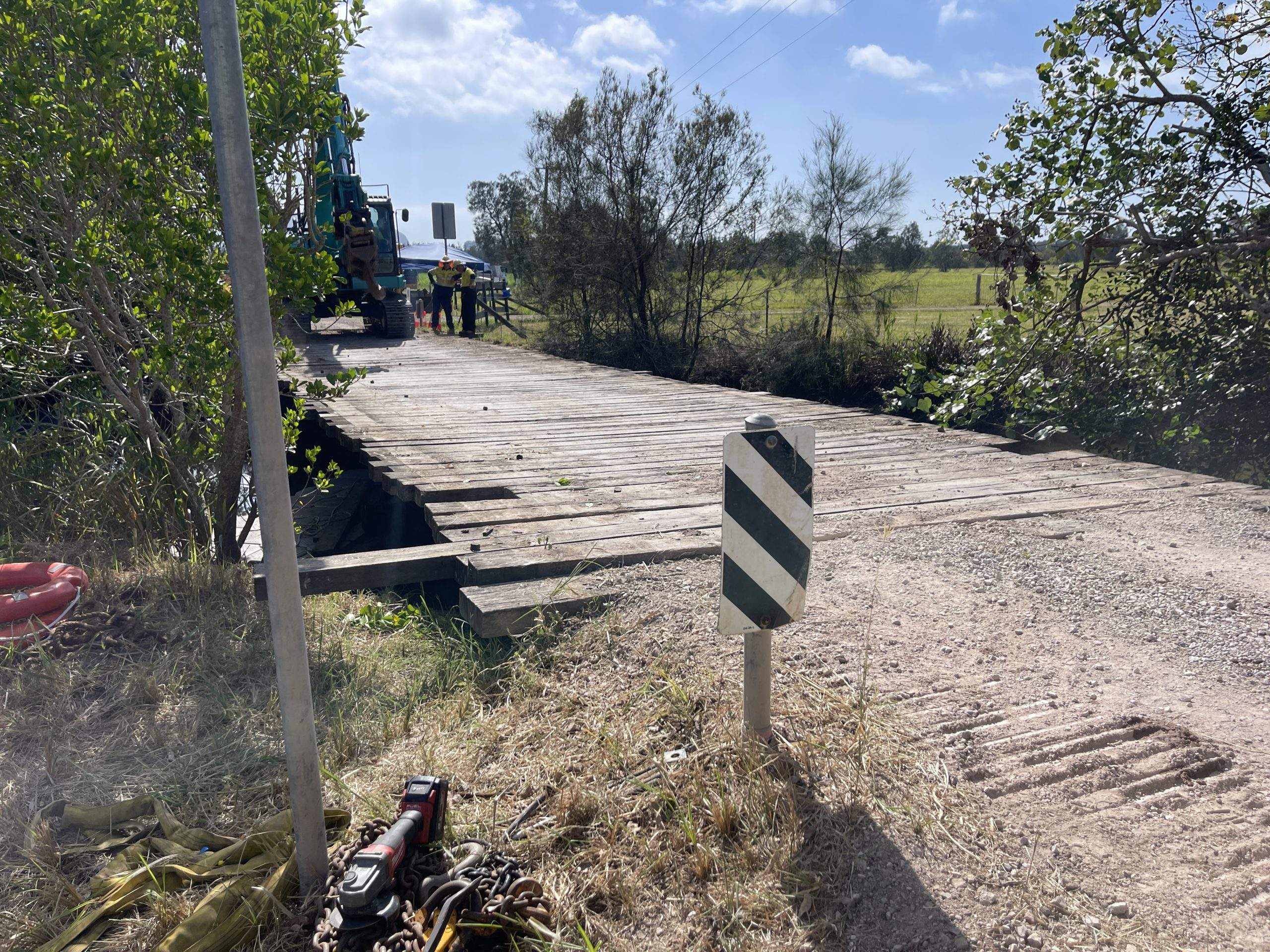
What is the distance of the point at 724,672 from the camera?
3246mm

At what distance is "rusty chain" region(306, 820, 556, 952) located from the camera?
2.17m

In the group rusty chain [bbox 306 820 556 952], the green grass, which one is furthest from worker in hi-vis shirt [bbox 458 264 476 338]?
rusty chain [bbox 306 820 556 952]

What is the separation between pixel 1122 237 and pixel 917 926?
7.45 metres

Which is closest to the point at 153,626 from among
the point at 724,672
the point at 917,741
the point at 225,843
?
the point at 225,843

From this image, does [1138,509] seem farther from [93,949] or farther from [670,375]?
[670,375]

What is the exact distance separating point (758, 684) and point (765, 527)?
48 cm

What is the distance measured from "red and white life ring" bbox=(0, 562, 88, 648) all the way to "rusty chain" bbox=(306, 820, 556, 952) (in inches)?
89.4

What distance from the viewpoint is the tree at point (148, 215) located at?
4.17 m

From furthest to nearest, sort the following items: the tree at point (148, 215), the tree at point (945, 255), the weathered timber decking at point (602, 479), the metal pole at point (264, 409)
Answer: the tree at point (945, 255), the weathered timber decking at point (602, 479), the tree at point (148, 215), the metal pole at point (264, 409)

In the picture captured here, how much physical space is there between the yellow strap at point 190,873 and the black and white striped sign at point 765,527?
1369mm

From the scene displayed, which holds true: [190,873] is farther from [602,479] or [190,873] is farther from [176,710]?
[602,479]

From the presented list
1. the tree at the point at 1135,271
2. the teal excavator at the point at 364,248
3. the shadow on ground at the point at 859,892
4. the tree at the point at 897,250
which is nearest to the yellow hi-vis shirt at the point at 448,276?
the teal excavator at the point at 364,248

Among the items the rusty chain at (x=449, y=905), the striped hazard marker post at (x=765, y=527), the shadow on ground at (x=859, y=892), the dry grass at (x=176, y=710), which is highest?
the striped hazard marker post at (x=765, y=527)

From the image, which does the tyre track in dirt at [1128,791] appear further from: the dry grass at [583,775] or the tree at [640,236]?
the tree at [640,236]
